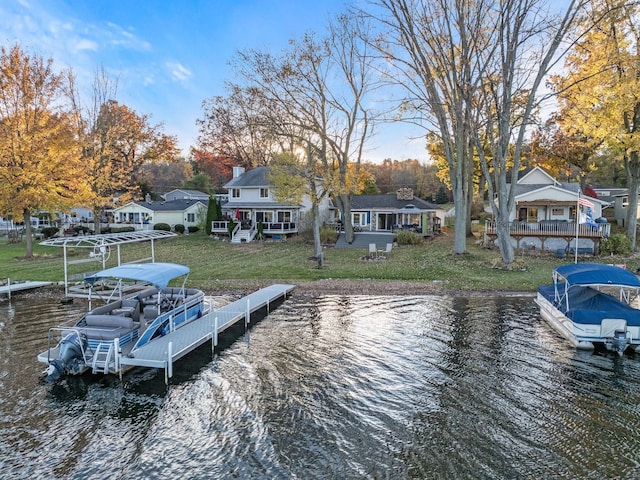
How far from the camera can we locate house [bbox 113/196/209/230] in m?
46.0

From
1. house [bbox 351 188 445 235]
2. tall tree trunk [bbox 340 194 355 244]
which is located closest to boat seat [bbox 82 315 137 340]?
tall tree trunk [bbox 340 194 355 244]

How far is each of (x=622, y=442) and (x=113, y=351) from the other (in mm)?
10984

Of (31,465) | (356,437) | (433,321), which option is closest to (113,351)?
(31,465)

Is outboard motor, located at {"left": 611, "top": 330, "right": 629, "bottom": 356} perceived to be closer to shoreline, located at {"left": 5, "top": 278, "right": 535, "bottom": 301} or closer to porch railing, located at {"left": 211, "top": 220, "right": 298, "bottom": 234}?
shoreline, located at {"left": 5, "top": 278, "right": 535, "bottom": 301}

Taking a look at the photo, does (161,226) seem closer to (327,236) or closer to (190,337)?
(327,236)

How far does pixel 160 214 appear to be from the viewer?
151ft

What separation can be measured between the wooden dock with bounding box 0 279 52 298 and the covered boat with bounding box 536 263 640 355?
75.2 ft

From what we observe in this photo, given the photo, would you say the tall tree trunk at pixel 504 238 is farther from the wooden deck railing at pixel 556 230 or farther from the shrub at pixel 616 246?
the shrub at pixel 616 246

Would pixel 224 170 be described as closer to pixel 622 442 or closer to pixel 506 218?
pixel 506 218

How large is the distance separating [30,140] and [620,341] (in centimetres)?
3236

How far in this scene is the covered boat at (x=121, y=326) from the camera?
32.8ft

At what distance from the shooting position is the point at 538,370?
34.3 feet

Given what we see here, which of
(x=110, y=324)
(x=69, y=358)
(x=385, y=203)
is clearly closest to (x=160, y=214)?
(x=385, y=203)

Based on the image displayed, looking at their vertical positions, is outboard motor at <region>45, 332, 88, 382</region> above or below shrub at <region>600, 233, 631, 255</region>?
below
